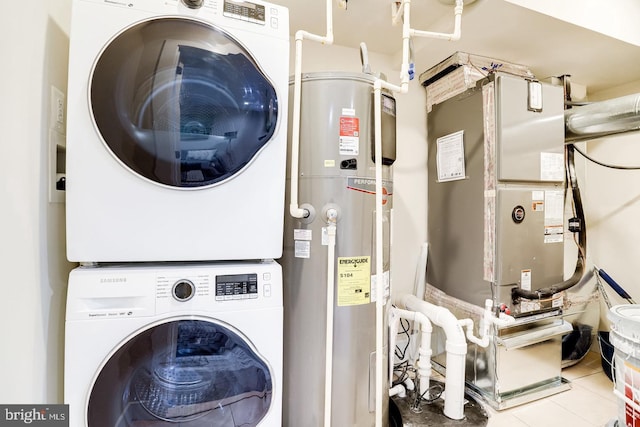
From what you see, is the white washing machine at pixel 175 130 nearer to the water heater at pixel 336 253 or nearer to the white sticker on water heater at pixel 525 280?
the water heater at pixel 336 253

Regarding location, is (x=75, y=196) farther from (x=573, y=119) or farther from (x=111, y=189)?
(x=573, y=119)

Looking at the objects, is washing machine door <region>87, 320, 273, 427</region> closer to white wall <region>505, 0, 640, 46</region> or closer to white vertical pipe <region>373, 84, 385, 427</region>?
white vertical pipe <region>373, 84, 385, 427</region>

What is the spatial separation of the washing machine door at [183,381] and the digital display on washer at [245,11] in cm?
102

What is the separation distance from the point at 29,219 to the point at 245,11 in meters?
0.94

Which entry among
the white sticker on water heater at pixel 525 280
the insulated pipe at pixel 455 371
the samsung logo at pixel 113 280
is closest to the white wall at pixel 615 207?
the white sticker on water heater at pixel 525 280

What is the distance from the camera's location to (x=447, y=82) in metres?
2.27

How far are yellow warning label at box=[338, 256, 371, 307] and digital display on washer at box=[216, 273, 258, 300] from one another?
1.47 ft

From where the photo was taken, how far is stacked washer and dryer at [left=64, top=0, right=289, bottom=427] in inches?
35.9

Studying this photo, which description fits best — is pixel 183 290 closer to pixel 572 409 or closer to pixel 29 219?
pixel 29 219

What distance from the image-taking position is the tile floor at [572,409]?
70.2 inches

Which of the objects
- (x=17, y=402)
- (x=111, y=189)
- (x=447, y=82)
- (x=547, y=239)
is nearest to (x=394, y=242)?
(x=547, y=239)

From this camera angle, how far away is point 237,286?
1.02m

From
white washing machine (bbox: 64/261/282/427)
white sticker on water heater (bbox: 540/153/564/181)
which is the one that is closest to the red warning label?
white washing machine (bbox: 64/261/282/427)

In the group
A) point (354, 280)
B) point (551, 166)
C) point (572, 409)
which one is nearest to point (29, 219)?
point (354, 280)
